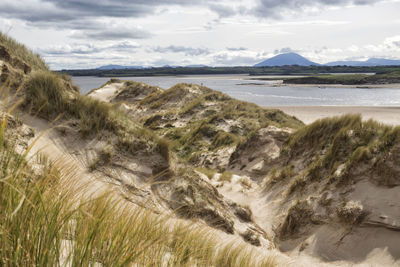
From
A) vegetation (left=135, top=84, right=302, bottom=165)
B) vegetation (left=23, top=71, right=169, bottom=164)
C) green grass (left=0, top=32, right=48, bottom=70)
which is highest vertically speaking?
green grass (left=0, top=32, right=48, bottom=70)

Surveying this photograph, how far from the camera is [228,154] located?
47.2ft

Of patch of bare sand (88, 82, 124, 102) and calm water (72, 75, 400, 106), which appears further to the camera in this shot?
calm water (72, 75, 400, 106)

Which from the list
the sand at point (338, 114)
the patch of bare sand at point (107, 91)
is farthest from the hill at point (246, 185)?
the patch of bare sand at point (107, 91)

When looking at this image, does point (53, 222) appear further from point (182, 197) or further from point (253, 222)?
point (253, 222)

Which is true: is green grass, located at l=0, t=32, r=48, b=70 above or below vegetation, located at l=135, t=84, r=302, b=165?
above

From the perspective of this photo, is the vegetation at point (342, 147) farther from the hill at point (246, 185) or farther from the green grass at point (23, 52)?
the green grass at point (23, 52)

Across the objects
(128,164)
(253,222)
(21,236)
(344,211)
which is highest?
(21,236)

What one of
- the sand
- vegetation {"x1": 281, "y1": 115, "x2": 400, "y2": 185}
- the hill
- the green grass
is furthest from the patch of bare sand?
vegetation {"x1": 281, "y1": 115, "x2": 400, "y2": 185}

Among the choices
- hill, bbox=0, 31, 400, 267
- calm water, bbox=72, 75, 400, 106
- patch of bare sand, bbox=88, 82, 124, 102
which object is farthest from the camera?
calm water, bbox=72, 75, 400, 106

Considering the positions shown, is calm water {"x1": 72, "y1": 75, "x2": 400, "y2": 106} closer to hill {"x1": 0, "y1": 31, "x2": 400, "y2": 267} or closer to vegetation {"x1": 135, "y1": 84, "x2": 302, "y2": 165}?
vegetation {"x1": 135, "y1": 84, "x2": 302, "y2": 165}

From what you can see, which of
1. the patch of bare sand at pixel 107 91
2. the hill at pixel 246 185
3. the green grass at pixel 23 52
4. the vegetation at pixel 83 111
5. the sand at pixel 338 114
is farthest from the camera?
the patch of bare sand at pixel 107 91

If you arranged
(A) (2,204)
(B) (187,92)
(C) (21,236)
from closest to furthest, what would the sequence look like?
(C) (21,236) < (A) (2,204) < (B) (187,92)

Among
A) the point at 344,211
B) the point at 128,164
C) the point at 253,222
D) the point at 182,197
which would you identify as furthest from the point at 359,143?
the point at 128,164

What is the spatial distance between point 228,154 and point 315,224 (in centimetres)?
708
